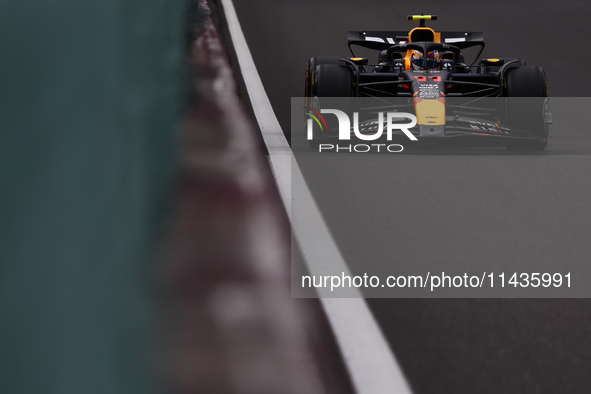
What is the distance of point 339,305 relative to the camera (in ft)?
9.72

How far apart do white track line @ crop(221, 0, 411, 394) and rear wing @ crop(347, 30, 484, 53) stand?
2.68 m

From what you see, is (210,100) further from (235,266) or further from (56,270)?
(56,270)

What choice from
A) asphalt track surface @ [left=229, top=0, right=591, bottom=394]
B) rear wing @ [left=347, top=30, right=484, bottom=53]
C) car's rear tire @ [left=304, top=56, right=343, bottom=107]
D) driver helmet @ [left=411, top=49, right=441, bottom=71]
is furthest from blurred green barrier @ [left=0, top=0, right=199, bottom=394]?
rear wing @ [left=347, top=30, right=484, bottom=53]

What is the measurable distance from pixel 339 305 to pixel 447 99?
4907 millimetres

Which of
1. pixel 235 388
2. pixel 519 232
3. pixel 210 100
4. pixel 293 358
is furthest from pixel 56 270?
pixel 210 100

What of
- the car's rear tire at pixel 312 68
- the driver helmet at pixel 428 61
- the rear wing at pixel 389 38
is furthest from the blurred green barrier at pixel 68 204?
the rear wing at pixel 389 38

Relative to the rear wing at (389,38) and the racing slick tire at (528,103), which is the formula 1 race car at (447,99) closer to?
the racing slick tire at (528,103)

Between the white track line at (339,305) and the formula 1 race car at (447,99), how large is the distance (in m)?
0.84

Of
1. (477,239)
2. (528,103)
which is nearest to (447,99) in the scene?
(528,103)

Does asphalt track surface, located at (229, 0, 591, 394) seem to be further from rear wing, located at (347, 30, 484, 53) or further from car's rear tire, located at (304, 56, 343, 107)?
rear wing, located at (347, 30, 484, 53)

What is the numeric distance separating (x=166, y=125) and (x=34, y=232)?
3091 mm

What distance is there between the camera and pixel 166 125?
4.53m

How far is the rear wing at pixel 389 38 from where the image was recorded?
8.77 meters

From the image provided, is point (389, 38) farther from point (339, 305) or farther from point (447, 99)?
point (339, 305)
